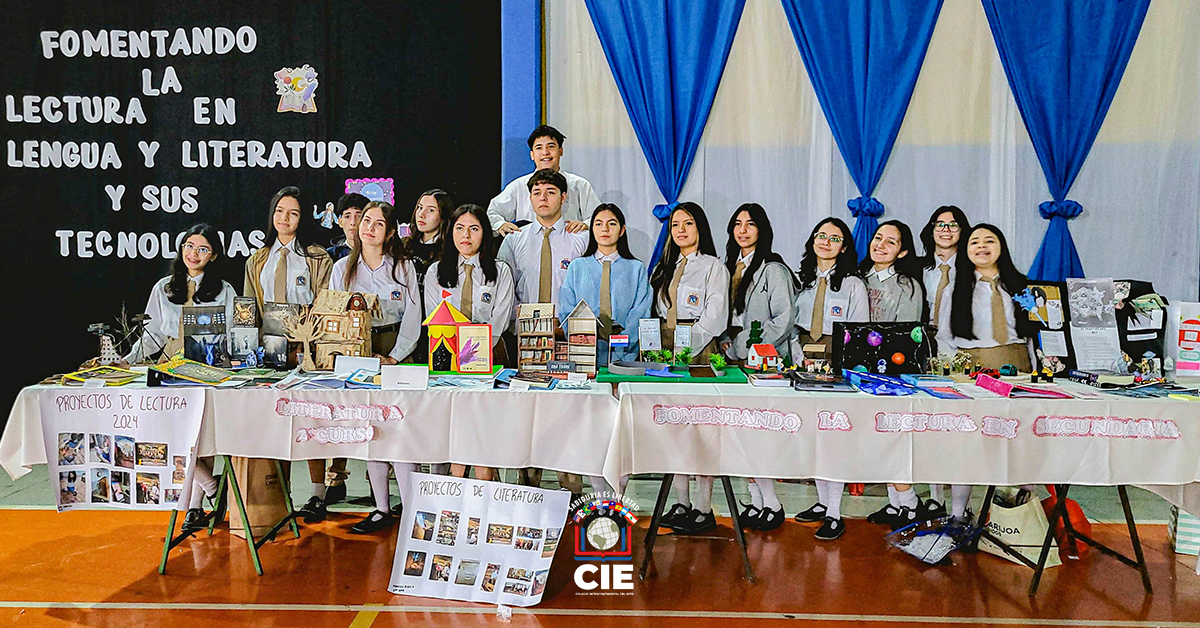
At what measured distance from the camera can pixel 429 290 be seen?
4.06 meters

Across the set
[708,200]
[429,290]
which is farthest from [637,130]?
[429,290]

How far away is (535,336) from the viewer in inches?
143

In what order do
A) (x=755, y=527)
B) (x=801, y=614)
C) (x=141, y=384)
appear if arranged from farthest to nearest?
(x=755, y=527) < (x=141, y=384) < (x=801, y=614)

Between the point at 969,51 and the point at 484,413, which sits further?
the point at 969,51

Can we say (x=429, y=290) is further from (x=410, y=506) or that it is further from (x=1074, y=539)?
(x=1074, y=539)

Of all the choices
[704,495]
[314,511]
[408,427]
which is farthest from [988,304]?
[314,511]

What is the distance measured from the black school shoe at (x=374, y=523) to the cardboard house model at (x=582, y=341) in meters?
1.23

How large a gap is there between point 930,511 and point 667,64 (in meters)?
2.89

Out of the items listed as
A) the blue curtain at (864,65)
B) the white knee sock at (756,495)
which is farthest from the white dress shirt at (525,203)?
the white knee sock at (756,495)

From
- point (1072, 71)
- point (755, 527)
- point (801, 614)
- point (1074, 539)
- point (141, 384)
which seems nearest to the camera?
point (801, 614)

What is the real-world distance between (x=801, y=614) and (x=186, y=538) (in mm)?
2691

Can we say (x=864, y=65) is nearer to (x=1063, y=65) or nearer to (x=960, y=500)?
(x=1063, y=65)

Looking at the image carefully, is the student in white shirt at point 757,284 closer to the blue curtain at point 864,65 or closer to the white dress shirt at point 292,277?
the blue curtain at point 864,65

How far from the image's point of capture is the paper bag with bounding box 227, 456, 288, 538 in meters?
3.74
